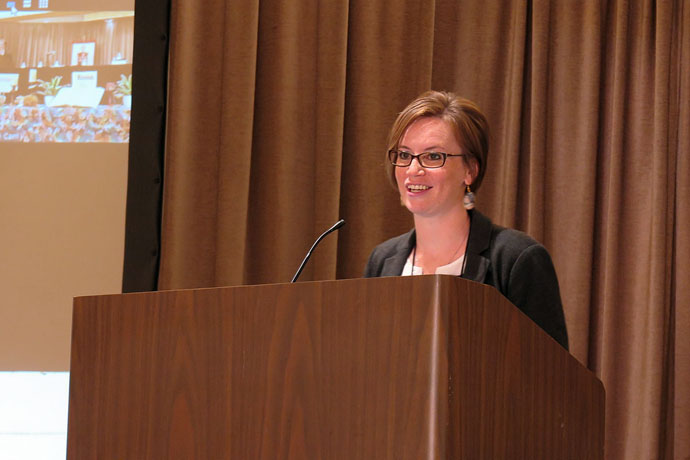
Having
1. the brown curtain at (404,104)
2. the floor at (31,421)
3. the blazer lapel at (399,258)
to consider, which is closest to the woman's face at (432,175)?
the blazer lapel at (399,258)

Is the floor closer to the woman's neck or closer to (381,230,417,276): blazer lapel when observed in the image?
(381,230,417,276): blazer lapel

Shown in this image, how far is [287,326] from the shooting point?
1.21m

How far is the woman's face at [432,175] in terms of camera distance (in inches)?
86.4

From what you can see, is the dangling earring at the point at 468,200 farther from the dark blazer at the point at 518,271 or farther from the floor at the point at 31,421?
the floor at the point at 31,421

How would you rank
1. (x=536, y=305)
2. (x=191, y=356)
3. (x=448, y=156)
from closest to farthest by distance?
(x=191, y=356) < (x=536, y=305) < (x=448, y=156)

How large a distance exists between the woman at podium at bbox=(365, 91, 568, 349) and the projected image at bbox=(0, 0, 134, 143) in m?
1.69

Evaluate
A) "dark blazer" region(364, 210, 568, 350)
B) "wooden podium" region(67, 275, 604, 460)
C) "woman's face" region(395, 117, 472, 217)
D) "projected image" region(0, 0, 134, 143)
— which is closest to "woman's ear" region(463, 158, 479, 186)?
"woman's face" region(395, 117, 472, 217)

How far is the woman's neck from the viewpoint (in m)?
2.20

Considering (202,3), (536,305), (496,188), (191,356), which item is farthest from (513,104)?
(191,356)

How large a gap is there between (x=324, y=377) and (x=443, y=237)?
1.09 metres

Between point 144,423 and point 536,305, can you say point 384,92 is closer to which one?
point 536,305

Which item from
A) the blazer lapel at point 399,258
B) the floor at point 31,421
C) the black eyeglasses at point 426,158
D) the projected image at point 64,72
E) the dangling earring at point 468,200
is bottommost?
the floor at point 31,421

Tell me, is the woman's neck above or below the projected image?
below

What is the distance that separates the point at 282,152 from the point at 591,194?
1.24 metres
